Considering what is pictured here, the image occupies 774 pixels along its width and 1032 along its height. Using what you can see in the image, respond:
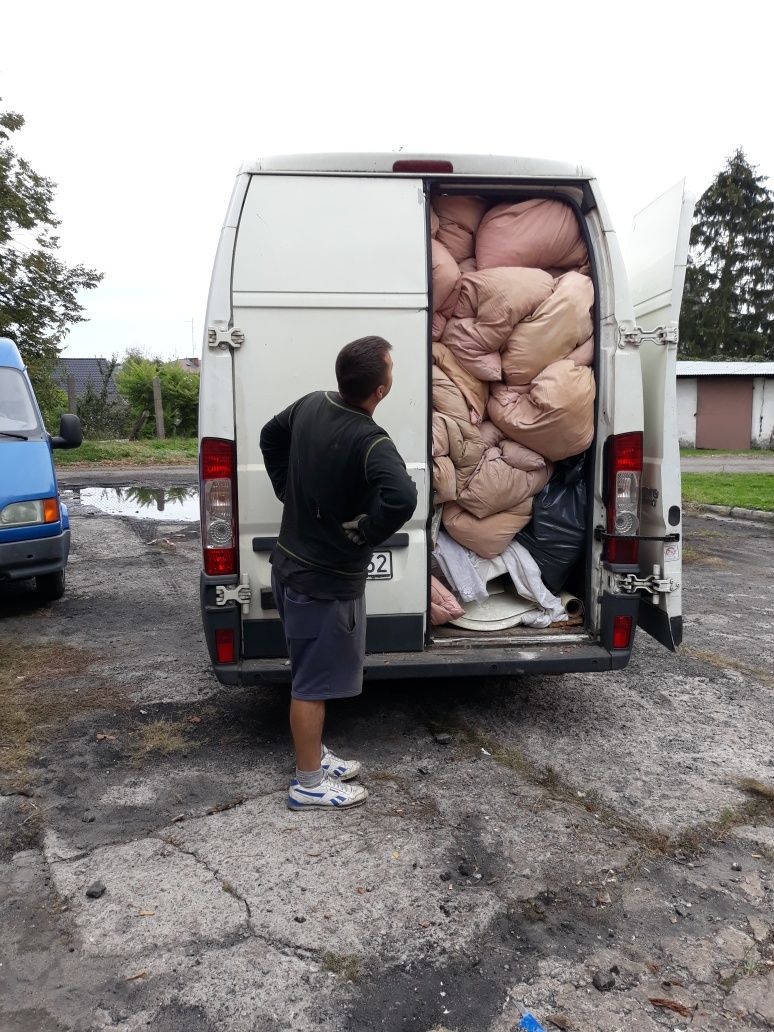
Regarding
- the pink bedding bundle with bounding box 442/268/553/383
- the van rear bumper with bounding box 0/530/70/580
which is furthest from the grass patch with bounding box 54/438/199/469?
the pink bedding bundle with bounding box 442/268/553/383

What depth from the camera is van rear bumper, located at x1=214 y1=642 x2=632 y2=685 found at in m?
3.75

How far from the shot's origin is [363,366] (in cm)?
309

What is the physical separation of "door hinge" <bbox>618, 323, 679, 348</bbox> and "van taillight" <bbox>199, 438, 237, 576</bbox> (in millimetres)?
1908

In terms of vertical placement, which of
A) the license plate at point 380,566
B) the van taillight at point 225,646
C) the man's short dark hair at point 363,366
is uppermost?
the man's short dark hair at point 363,366

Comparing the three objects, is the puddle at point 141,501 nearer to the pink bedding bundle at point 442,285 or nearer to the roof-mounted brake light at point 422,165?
the pink bedding bundle at point 442,285

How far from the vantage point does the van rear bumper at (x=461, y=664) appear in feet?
12.3

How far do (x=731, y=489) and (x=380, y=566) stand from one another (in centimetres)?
1226

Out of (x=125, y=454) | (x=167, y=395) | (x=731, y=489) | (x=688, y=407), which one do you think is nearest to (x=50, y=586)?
(x=731, y=489)

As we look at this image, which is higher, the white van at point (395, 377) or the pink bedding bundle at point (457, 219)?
the pink bedding bundle at point (457, 219)

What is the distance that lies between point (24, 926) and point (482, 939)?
1.49 m

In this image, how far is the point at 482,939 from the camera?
2.56m

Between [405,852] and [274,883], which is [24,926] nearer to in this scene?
[274,883]

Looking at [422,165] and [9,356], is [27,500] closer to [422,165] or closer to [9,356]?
[9,356]

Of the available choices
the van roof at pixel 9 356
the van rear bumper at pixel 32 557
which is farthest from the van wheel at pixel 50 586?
the van roof at pixel 9 356
